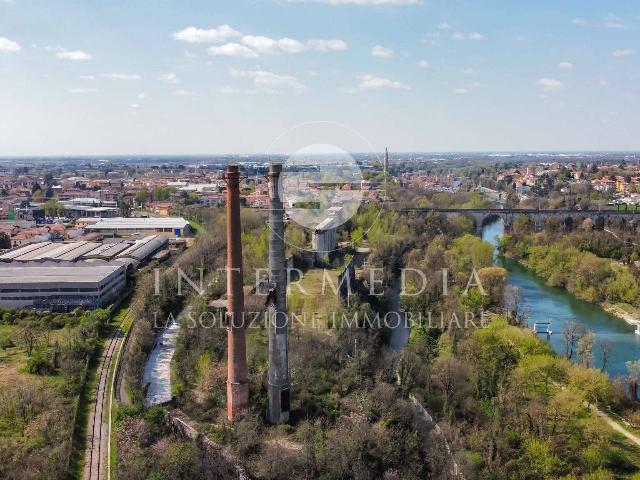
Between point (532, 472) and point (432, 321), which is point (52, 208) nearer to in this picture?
point (432, 321)

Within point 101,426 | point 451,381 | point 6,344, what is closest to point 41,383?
point 101,426

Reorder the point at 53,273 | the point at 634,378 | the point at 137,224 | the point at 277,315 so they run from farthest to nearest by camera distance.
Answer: the point at 137,224, the point at 53,273, the point at 634,378, the point at 277,315

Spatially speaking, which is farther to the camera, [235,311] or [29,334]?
[29,334]

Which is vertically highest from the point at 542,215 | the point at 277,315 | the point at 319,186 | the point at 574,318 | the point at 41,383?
the point at 319,186

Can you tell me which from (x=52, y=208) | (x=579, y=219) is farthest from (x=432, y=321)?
(x=52, y=208)

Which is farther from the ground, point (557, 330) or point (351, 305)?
point (351, 305)

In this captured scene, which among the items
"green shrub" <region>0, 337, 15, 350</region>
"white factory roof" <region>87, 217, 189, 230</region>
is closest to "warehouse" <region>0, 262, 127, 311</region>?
"green shrub" <region>0, 337, 15, 350</region>

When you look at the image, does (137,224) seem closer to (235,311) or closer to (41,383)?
(41,383)
